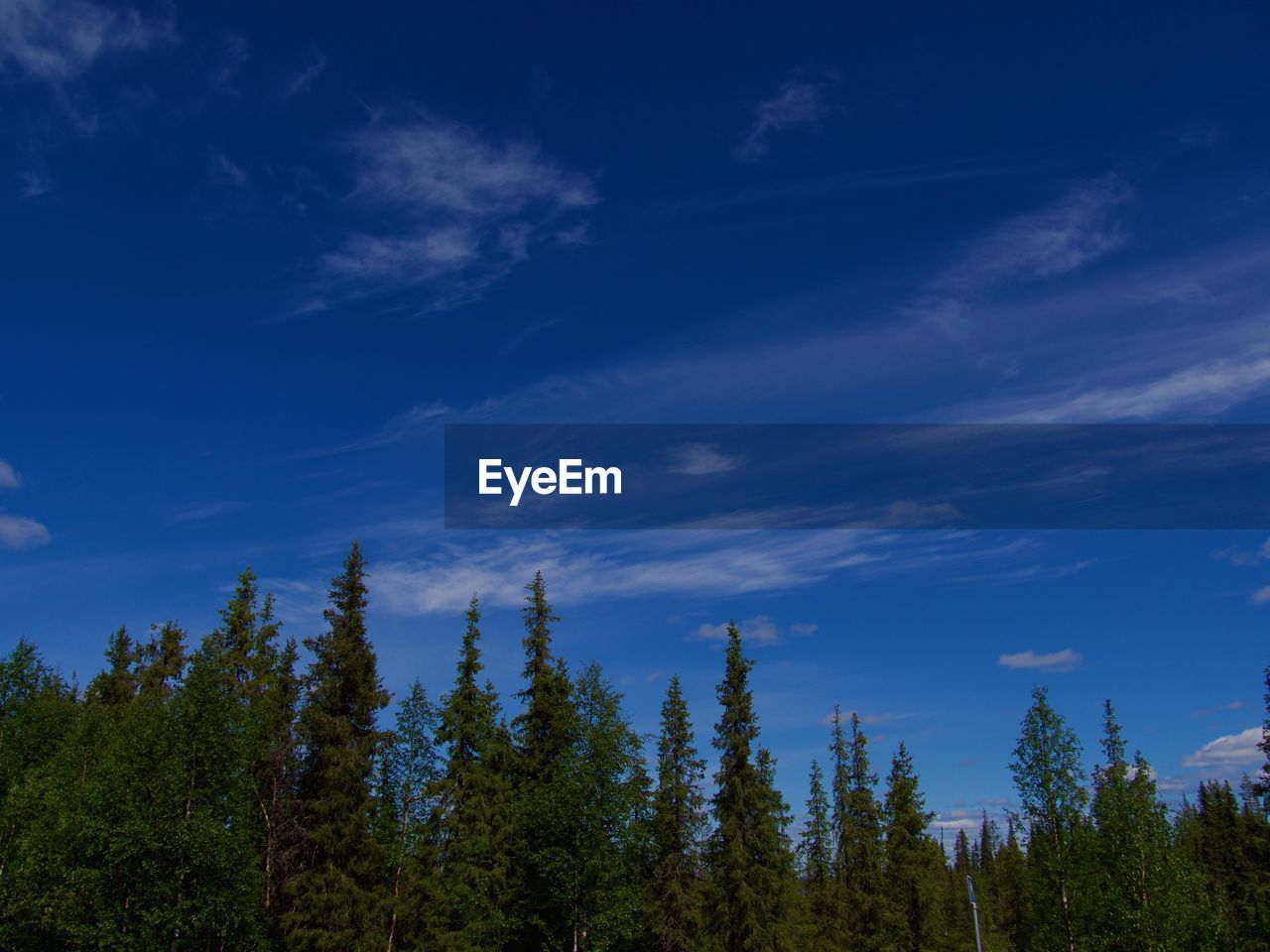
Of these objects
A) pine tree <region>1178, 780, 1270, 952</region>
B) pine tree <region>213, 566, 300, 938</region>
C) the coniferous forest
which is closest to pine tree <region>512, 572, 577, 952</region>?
the coniferous forest

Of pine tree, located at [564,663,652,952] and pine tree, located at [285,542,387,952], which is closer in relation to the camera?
pine tree, located at [285,542,387,952]

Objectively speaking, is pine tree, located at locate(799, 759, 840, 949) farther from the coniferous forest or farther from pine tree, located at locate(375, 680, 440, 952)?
pine tree, located at locate(375, 680, 440, 952)

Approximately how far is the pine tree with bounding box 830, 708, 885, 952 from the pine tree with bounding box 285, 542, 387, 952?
25.8m

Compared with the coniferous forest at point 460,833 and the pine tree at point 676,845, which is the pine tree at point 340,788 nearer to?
the coniferous forest at point 460,833

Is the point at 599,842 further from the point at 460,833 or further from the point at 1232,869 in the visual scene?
the point at 1232,869

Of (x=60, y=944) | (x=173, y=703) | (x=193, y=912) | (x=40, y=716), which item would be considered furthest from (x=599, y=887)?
(x=40, y=716)

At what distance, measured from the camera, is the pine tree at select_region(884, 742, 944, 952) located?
50375 mm

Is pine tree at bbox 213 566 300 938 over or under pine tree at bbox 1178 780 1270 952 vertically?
over

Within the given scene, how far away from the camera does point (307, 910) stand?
37875 mm

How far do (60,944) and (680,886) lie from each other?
93.8 ft

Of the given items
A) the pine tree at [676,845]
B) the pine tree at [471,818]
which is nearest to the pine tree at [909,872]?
the pine tree at [676,845]

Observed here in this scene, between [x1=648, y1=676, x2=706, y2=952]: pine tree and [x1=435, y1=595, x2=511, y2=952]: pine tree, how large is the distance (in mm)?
7394

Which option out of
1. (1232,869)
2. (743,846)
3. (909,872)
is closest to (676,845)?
(743,846)

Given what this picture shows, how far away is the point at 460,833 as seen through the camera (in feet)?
143
